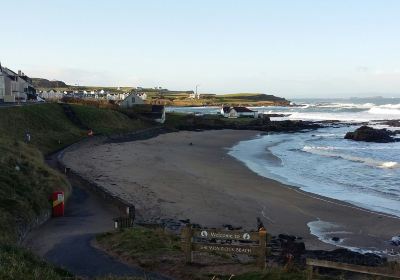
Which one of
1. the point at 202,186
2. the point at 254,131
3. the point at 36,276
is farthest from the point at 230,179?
the point at 254,131

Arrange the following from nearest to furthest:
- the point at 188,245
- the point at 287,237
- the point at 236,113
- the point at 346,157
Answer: the point at 188,245 < the point at 287,237 < the point at 346,157 < the point at 236,113

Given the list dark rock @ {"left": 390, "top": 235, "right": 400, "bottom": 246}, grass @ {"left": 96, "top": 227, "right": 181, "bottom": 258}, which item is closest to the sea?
dark rock @ {"left": 390, "top": 235, "right": 400, "bottom": 246}

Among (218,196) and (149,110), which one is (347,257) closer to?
(218,196)

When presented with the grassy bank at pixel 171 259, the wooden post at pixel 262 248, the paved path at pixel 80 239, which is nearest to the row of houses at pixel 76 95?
the paved path at pixel 80 239

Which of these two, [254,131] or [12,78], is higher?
[12,78]

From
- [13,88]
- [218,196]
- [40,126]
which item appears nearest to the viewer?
[218,196]

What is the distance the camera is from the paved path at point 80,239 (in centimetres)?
1156

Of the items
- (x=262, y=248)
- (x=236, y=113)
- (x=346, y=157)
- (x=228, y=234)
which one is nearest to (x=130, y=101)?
(x=236, y=113)

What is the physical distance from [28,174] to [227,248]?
12.7 metres

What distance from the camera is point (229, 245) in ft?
36.2

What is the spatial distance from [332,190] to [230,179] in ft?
21.6

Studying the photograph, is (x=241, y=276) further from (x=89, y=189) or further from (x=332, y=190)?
(x=332, y=190)

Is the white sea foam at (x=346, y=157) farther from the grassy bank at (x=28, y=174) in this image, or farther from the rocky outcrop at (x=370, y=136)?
the grassy bank at (x=28, y=174)

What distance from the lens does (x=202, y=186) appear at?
→ 92.3 feet
